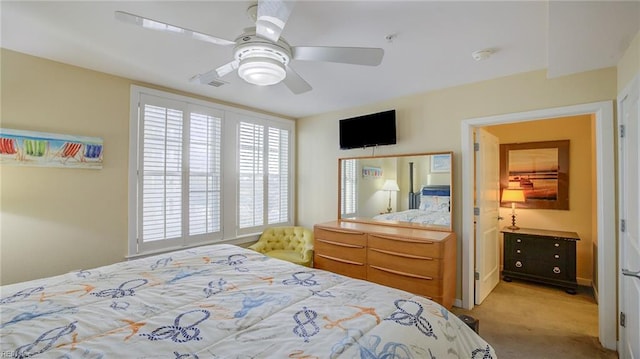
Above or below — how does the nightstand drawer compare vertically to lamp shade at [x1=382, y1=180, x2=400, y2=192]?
below

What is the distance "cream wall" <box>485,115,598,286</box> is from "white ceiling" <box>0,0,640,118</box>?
1.93 meters

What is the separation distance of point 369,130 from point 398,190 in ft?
2.85

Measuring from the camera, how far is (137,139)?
2988 mm

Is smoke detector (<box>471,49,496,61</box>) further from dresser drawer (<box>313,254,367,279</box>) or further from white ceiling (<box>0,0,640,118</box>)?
dresser drawer (<box>313,254,367,279</box>)

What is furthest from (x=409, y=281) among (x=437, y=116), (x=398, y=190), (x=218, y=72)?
(x=218, y=72)

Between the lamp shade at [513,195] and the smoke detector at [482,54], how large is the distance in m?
2.59

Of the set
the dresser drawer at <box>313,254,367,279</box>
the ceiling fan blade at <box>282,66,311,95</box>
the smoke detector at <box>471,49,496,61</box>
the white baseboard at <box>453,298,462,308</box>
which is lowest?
the white baseboard at <box>453,298,462,308</box>

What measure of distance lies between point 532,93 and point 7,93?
4605 mm

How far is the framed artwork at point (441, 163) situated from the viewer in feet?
10.4

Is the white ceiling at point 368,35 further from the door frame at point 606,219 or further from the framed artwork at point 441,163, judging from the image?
the framed artwork at point 441,163

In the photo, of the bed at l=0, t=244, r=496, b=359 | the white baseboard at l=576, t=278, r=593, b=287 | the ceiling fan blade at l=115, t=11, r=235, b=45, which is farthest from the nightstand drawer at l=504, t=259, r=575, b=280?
the ceiling fan blade at l=115, t=11, r=235, b=45

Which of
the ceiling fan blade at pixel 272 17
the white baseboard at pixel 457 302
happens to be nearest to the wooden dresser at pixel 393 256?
the white baseboard at pixel 457 302

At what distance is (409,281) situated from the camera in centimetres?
293

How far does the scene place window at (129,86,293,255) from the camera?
9.96ft
